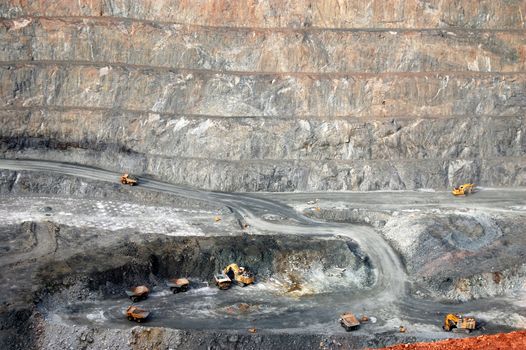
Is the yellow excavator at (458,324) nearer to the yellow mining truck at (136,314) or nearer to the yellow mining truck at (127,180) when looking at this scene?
the yellow mining truck at (136,314)

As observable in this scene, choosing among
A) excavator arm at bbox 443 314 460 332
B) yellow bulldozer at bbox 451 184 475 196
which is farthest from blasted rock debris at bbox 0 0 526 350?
excavator arm at bbox 443 314 460 332

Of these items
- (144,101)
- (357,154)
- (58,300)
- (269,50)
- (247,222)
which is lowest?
(58,300)

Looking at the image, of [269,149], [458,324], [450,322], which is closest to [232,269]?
[450,322]

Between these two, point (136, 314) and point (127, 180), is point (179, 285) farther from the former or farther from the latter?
point (127, 180)

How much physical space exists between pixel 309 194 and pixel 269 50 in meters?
12.1

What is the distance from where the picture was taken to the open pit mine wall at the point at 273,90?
4631 centimetres

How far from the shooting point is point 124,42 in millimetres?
49125

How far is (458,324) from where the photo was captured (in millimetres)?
29812

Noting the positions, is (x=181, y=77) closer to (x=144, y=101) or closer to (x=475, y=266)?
(x=144, y=101)

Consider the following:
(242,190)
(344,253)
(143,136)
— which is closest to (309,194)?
(242,190)

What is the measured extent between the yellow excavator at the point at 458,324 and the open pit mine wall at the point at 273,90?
54.5 feet

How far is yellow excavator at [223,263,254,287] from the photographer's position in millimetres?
33969

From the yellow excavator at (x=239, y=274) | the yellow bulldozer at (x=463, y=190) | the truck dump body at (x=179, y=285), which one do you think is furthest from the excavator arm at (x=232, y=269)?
the yellow bulldozer at (x=463, y=190)

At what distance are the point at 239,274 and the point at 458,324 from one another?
11.6 m
